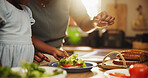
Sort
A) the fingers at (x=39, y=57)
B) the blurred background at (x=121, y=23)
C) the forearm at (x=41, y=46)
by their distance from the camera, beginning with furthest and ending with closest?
the blurred background at (x=121, y=23) < the forearm at (x=41, y=46) < the fingers at (x=39, y=57)

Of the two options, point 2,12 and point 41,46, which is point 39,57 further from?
point 2,12

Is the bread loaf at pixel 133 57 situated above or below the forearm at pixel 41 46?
below

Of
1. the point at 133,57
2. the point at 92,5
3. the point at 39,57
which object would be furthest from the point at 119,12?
the point at 39,57

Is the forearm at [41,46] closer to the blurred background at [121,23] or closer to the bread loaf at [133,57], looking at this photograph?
the bread loaf at [133,57]

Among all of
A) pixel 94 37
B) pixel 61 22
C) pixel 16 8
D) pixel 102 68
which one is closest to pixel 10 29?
pixel 16 8

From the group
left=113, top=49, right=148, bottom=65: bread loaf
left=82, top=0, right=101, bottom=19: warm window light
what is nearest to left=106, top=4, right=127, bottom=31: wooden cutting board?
left=82, top=0, right=101, bottom=19: warm window light

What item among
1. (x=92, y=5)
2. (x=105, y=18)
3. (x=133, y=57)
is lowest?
(x=133, y=57)

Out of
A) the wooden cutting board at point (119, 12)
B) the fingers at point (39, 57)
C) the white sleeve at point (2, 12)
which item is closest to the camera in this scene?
the white sleeve at point (2, 12)

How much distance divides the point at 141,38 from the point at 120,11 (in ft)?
2.66

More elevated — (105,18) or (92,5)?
(92,5)

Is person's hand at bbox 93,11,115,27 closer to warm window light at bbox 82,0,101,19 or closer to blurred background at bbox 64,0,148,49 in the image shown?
blurred background at bbox 64,0,148,49

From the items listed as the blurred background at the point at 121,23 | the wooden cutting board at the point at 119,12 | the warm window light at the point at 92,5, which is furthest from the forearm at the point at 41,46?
the wooden cutting board at the point at 119,12

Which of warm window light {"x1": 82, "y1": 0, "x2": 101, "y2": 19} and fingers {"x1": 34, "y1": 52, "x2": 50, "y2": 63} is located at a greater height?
warm window light {"x1": 82, "y1": 0, "x2": 101, "y2": 19}

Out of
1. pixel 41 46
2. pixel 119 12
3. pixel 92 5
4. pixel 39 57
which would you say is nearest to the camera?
pixel 39 57
